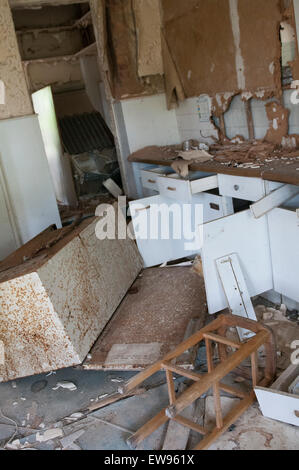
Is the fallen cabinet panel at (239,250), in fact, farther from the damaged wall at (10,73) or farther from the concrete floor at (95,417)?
the damaged wall at (10,73)

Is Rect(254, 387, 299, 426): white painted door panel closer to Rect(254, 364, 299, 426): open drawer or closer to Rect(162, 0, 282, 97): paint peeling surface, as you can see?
Rect(254, 364, 299, 426): open drawer

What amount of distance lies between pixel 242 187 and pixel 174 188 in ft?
2.33

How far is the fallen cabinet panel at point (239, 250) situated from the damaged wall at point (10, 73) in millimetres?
2492

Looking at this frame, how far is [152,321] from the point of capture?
122 inches

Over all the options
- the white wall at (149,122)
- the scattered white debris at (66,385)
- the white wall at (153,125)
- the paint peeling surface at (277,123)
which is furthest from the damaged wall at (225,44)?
the scattered white debris at (66,385)

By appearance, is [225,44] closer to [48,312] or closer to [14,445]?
[48,312]

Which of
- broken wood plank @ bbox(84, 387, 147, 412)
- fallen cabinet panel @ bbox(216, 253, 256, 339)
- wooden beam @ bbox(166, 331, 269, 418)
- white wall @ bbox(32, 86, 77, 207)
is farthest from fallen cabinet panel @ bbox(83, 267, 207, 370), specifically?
white wall @ bbox(32, 86, 77, 207)

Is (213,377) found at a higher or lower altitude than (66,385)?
higher

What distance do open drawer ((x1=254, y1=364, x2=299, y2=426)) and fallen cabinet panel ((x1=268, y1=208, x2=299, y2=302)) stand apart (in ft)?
2.86

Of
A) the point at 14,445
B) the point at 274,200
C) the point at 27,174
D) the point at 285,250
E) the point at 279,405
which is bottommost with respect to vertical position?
the point at 14,445

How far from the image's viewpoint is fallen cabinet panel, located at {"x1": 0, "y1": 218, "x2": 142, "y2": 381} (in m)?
2.53

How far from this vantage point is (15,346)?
8.57 feet

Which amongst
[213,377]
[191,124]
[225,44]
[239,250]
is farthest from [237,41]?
[213,377]

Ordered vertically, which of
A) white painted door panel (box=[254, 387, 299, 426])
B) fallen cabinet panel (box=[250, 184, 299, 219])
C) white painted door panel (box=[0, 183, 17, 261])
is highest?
fallen cabinet panel (box=[250, 184, 299, 219])
